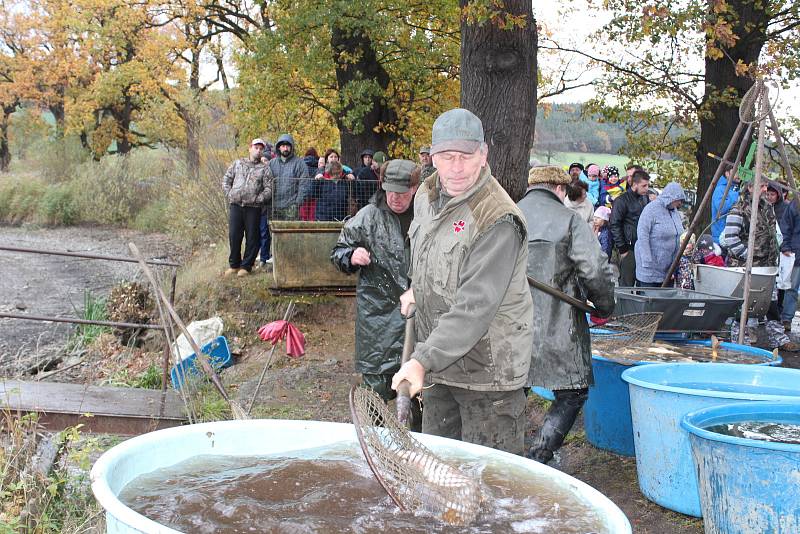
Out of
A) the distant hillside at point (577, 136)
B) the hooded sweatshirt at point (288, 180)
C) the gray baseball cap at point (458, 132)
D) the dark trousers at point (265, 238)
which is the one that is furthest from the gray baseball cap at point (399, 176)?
the distant hillside at point (577, 136)

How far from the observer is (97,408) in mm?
6340

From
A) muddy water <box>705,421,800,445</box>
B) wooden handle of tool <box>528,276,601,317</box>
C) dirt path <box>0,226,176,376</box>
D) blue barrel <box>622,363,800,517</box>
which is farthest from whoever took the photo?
dirt path <box>0,226,176,376</box>

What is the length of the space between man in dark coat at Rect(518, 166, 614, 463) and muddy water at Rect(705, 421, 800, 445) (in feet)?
4.02

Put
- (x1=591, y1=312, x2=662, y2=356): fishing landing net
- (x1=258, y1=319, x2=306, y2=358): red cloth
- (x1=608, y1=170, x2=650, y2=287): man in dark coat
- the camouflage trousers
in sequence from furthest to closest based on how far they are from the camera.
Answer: (x1=608, y1=170, x2=650, y2=287): man in dark coat → the camouflage trousers → (x1=591, y1=312, x2=662, y2=356): fishing landing net → (x1=258, y1=319, x2=306, y2=358): red cloth

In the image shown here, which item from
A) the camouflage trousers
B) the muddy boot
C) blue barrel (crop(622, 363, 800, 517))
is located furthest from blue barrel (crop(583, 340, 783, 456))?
the camouflage trousers

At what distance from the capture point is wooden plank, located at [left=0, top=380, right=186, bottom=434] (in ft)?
20.2

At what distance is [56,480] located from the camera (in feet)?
14.0

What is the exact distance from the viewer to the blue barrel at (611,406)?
565 centimetres

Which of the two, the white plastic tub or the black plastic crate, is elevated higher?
the black plastic crate

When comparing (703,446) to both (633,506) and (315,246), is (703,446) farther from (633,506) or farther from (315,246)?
(315,246)

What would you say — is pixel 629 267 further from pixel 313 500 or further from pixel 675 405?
pixel 313 500

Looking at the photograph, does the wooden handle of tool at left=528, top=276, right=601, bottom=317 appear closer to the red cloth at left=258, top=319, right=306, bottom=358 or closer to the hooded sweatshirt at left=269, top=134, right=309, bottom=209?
the red cloth at left=258, top=319, right=306, bottom=358

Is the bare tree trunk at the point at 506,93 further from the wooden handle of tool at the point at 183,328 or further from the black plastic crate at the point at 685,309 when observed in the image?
the wooden handle of tool at the point at 183,328

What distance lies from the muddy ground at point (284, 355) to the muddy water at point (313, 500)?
87.2 inches
